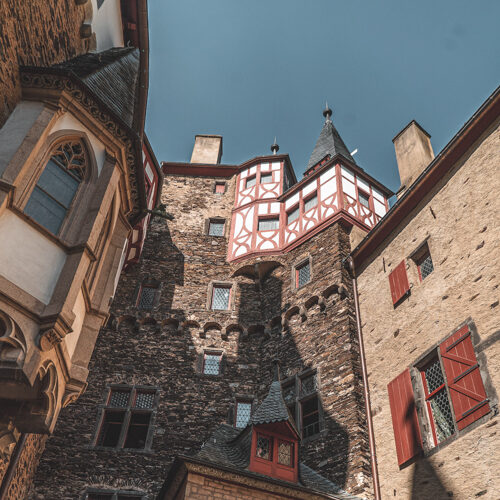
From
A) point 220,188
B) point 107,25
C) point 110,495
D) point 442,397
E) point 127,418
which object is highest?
point 220,188

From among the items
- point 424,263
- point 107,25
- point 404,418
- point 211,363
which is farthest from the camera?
point 211,363

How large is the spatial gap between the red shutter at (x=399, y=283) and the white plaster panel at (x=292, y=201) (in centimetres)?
765

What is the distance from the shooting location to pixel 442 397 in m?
10.1

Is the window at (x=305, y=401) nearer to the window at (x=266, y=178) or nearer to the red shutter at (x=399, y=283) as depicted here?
the red shutter at (x=399, y=283)

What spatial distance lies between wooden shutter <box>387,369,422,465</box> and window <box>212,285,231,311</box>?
790cm

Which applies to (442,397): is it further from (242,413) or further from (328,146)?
(328,146)

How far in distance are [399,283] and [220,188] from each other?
12879mm

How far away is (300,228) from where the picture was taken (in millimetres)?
19078

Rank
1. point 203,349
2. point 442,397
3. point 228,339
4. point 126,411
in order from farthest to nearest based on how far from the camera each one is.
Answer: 1. point 228,339
2. point 203,349
3. point 126,411
4. point 442,397

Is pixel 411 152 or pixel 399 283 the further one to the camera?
pixel 411 152

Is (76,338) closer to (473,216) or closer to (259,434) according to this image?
(259,434)

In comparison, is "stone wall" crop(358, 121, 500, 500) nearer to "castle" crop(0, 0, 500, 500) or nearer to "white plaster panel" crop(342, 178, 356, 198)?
"castle" crop(0, 0, 500, 500)

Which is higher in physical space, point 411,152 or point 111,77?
Answer: point 411,152

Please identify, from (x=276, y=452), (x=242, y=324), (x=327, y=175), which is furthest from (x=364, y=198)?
(x=276, y=452)
